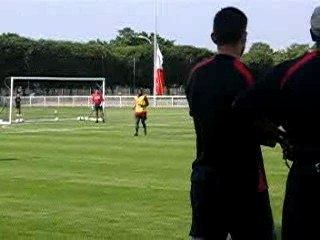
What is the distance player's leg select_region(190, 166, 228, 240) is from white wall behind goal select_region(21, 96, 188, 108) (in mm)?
65703

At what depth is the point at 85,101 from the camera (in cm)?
7381

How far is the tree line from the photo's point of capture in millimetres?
96000

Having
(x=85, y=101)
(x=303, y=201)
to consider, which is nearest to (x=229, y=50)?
(x=303, y=201)

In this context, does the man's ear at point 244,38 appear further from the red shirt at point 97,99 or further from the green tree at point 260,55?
the green tree at point 260,55

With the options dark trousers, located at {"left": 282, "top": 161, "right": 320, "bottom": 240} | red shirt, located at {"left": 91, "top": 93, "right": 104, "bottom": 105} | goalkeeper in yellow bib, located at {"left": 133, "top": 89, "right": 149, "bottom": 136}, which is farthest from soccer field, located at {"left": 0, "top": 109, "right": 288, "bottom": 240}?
red shirt, located at {"left": 91, "top": 93, "right": 104, "bottom": 105}

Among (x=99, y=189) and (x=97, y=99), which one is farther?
(x=97, y=99)

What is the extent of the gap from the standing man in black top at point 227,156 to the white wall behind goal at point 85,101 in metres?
65.7

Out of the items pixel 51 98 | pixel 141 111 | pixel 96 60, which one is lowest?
pixel 51 98

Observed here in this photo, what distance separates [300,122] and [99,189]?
981cm

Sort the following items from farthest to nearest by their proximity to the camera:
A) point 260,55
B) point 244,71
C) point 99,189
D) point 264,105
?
point 260,55 → point 99,189 → point 244,71 → point 264,105

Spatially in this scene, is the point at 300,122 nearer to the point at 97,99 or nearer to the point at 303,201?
the point at 303,201

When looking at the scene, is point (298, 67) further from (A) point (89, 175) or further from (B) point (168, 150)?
(B) point (168, 150)

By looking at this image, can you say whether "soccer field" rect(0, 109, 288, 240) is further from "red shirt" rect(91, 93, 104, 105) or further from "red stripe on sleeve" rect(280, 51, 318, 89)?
"red shirt" rect(91, 93, 104, 105)

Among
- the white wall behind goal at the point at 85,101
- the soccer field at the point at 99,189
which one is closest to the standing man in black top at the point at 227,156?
the soccer field at the point at 99,189
